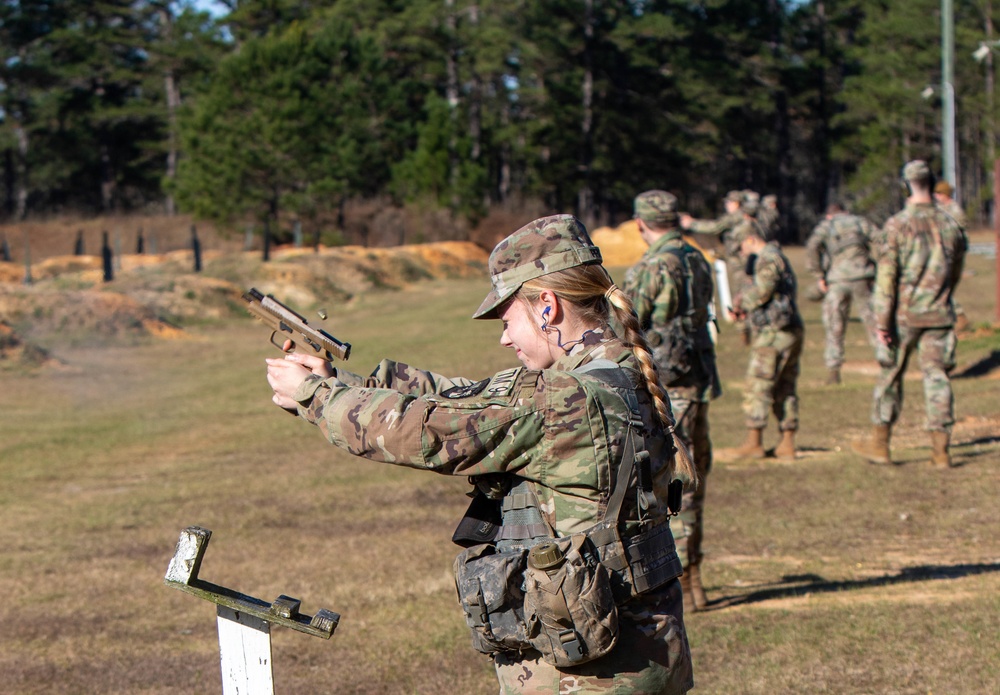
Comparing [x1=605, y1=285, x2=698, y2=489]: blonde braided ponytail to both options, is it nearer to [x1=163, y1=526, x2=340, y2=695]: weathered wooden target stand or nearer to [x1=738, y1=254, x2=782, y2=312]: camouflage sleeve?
[x1=163, y1=526, x2=340, y2=695]: weathered wooden target stand

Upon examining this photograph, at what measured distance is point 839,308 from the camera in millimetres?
14922

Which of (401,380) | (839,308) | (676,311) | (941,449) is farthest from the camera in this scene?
(839,308)

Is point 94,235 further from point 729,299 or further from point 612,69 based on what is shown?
point 729,299

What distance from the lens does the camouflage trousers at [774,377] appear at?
10.3 m

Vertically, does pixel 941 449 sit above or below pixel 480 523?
below

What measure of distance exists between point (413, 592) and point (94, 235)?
163 feet

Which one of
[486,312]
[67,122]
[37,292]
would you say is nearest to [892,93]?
[67,122]

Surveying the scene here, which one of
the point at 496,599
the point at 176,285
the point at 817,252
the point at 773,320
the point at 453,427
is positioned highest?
the point at 817,252

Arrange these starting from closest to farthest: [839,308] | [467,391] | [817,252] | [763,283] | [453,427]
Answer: [453,427] < [467,391] < [763,283] < [839,308] < [817,252]

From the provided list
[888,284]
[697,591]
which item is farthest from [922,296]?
[697,591]

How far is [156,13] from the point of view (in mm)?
60656

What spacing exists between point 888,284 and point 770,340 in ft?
4.90

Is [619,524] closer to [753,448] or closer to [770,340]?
[770,340]

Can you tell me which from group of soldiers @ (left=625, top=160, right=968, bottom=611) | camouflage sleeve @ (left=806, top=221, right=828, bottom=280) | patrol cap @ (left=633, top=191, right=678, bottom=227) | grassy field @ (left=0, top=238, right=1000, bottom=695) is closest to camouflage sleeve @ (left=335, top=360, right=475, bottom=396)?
group of soldiers @ (left=625, top=160, right=968, bottom=611)
